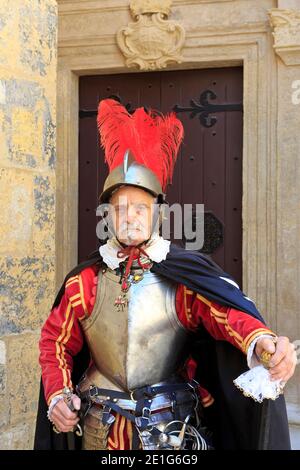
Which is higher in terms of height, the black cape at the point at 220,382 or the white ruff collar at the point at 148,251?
the white ruff collar at the point at 148,251

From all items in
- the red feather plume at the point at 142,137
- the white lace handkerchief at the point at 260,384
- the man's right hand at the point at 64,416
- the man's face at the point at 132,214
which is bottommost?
the man's right hand at the point at 64,416

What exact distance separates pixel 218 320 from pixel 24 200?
4.51 ft

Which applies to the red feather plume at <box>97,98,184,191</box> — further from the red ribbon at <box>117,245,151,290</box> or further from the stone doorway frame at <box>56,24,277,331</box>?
the stone doorway frame at <box>56,24,277,331</box>

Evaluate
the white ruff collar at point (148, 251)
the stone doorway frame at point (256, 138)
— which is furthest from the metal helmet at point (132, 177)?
the stone doorway frame at point (256, 138)

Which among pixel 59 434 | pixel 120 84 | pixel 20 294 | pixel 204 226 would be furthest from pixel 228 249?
pixel 59 434

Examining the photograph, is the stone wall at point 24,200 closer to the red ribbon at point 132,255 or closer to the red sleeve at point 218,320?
the red ribbon at point 132,255

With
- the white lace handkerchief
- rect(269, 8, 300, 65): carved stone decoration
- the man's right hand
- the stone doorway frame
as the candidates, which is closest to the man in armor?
the man's right hand

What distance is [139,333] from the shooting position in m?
2.27

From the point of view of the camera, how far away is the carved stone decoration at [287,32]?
4.07 metres

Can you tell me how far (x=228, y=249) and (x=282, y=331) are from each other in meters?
0.67

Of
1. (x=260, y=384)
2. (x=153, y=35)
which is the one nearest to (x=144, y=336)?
Answer: (x=260, y=384)

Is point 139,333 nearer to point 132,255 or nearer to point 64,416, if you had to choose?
point 132,255

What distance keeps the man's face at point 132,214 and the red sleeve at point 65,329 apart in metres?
0.22

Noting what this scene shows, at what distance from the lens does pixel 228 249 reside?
4.49 metres
